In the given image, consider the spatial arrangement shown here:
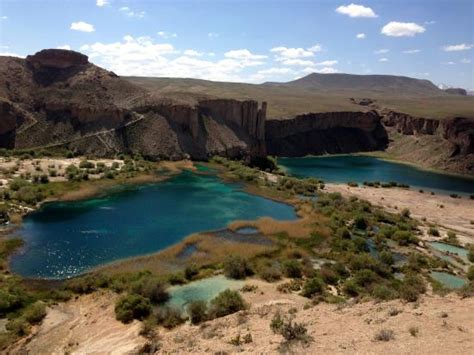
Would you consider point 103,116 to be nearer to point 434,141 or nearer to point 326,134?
point 326,134

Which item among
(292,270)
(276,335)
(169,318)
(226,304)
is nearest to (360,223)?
(292,270)

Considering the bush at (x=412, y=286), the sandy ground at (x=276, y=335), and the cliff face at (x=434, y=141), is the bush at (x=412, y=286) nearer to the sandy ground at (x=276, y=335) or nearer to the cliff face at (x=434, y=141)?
the sandy ground at (x=276, y=335)

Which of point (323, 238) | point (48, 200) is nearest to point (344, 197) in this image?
point (323, 238)

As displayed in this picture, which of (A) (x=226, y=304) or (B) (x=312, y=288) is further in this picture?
(B) (x=312, y=288)

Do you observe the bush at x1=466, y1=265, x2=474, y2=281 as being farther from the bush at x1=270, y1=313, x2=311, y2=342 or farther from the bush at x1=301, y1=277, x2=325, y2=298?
the bush at x1=270, y1=313, x2=311, y2=342

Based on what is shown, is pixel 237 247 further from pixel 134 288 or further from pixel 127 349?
pixel 127 349

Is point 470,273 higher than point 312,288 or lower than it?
lower

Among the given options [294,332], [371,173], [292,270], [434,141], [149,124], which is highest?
[149,124]
